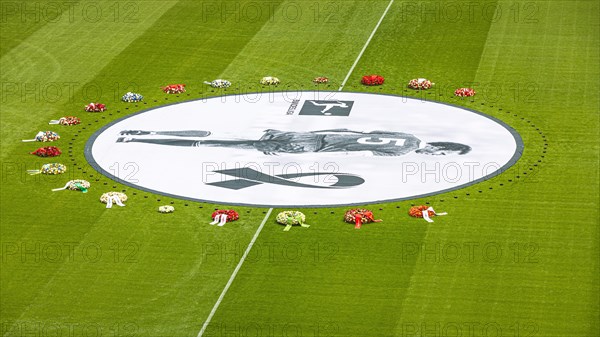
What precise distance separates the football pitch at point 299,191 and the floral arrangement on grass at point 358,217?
0.41m

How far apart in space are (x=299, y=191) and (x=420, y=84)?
16390mm

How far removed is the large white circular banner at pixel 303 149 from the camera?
6588 centimetres

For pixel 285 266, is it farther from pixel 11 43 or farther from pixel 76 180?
pixel 11 43

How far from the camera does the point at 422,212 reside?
206 feet

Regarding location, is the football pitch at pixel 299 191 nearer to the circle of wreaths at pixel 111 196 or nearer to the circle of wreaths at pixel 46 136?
the circle of wreaths at pixel 111 196

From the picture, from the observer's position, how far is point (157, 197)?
214ft

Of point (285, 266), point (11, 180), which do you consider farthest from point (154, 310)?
point (11, 180)

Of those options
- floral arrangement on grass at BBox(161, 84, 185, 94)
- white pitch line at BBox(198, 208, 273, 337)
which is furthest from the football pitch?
floral arrangement on grass at BBox(161, 84, 185, 94)

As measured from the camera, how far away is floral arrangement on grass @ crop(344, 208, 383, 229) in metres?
61.7

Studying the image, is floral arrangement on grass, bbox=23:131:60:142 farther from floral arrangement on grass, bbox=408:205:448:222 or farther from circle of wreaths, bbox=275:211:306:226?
floral arrangement on grass, bbox=408:205:448:222

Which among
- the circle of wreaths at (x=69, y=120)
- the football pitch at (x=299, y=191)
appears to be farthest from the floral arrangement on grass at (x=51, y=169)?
the circle of wreaths at (x=69, y=120)

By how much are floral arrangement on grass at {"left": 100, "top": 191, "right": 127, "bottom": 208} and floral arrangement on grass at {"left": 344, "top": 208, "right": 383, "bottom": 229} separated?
36.4 ft

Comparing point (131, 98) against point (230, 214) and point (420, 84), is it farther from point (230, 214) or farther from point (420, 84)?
point (230, 214)

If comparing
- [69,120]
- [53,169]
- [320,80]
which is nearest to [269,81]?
[320,80]
